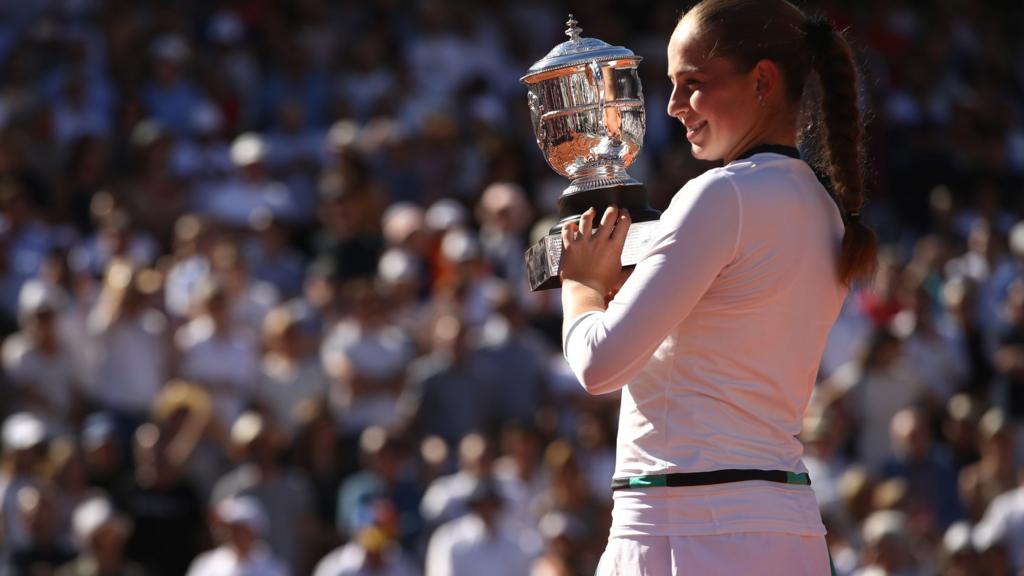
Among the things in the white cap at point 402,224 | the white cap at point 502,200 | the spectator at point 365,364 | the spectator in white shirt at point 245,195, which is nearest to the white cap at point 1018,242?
the white cap at point 502,200

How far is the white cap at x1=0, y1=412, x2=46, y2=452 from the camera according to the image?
9.18 m

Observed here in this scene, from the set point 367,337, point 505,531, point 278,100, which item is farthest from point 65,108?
point 505,531

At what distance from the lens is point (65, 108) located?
12.4m

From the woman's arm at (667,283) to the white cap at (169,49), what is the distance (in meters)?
10.4

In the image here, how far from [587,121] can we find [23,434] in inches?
270

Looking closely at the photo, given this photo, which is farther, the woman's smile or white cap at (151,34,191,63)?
white cap at (151,34,191,63)

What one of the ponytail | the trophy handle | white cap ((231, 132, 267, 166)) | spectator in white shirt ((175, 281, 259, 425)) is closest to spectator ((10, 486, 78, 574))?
spectator in white shirt ((175, 281, 259, 425))

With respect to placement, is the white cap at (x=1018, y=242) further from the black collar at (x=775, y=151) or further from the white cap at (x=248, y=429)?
the black collar at (x=775, y=151)

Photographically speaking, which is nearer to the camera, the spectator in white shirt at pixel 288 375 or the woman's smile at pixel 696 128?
the woman's smile at pixel 696 128

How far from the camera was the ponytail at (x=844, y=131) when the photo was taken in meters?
2.82

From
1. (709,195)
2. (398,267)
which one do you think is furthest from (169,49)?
(709,195)

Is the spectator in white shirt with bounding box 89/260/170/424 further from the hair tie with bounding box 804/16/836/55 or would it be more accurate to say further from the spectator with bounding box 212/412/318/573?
the hair tie with bounding box 804/16/836/55

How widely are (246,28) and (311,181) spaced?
1.92 meters

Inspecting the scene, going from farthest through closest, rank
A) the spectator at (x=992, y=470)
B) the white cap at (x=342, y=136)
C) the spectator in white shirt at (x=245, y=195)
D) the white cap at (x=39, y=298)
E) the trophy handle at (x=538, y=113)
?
the white cap at (x=342, y=136), the spectator in white shirt at (x=245, y=195), the white cap at (x=39, y=298), the spectator at (x=992, y=470), the trophy handle at (x=538, y=113)
